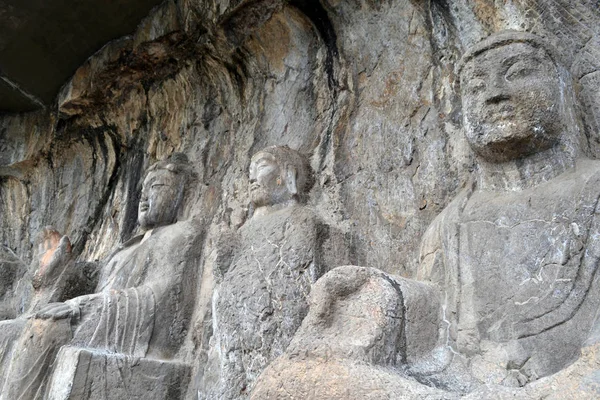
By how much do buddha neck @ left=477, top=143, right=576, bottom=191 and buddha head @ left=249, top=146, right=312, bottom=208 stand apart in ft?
4.60

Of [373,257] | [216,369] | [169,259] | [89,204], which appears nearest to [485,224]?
[373,257]

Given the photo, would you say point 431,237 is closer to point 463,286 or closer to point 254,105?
point 463,286

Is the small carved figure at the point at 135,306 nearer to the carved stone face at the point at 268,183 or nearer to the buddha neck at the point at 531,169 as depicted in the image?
the carved stone face at the point at 268,183

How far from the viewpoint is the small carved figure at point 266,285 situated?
143 inches

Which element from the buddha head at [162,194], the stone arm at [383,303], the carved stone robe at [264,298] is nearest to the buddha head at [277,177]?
the carved stone robe at [264,298]

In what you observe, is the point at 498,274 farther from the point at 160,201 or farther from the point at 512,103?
the point at 160,201

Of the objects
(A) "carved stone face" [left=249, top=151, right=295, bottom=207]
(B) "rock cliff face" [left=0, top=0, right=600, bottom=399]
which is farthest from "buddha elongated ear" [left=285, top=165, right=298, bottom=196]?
(B) "rock cliff face" [left=0, top=0, right=600, bottom=399]

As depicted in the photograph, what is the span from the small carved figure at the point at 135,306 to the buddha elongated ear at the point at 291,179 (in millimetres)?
888

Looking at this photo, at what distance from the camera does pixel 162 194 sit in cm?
514

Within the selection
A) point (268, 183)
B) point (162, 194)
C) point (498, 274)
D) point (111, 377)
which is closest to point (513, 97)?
point (498, 274)

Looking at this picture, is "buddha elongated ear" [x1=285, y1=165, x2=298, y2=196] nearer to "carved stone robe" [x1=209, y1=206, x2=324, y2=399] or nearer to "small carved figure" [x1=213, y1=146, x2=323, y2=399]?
"small carved figure" [x1=213, y1=146, x2=323, y2=399]

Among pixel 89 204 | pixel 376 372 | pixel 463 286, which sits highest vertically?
pixel 89 204

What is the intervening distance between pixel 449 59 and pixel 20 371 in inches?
115

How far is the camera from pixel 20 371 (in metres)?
3.89
